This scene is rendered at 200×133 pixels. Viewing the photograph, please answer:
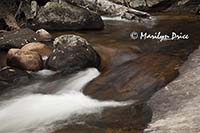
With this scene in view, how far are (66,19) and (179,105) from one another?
8635mm

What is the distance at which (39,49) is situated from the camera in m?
11.6

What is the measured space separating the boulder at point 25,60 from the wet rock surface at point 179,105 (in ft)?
12.5

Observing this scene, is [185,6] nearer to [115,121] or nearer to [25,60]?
[25,60]

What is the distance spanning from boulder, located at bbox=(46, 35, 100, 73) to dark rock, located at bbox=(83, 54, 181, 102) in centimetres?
64

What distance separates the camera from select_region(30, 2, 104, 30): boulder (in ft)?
49.1

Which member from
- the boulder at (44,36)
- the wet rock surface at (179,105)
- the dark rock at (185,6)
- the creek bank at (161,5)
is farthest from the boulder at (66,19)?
the dark rock at (185,6)

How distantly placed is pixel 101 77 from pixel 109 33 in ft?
15.8

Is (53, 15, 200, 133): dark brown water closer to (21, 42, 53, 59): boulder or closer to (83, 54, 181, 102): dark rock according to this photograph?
(83, 54, 181, 102): dark rock

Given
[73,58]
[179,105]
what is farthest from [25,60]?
[179,105]

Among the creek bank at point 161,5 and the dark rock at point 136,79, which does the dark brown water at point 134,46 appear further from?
the creek bank at point 161,5

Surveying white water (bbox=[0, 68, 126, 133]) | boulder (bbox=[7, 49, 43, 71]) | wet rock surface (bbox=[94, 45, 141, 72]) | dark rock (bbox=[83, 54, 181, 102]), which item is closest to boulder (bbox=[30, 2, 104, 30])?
wet rock surface (bbox=[94, 45, 141, 72])

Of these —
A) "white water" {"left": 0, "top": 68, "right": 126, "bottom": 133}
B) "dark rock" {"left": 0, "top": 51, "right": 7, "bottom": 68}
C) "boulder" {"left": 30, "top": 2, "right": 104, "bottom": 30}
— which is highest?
"boulder" {"left": 30, "top": 2, "right": 104, "bottom": 30}

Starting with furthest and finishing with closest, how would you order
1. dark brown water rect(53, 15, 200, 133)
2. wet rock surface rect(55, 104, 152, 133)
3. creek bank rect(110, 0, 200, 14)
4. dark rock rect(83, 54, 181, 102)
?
creek bank rect(110, 0, 200, 14)
dark rock rect(83, 54, 181, 102)
dark brown water rect(53, 15, 200, 133)
wet rock surface rect(55, 104, 152, 133)

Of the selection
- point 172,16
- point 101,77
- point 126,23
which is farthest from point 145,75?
point 172,16
